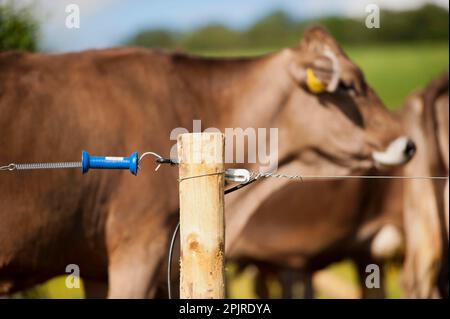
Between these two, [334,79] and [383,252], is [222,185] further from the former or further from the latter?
[383,252]

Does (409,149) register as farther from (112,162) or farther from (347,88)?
(112,162)

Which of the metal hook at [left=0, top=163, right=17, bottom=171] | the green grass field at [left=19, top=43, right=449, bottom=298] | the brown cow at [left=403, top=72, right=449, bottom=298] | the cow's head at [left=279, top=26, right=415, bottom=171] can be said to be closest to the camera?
the metal hook at [left=0, top=163, right=17, bottom=171]

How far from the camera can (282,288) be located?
286 inches

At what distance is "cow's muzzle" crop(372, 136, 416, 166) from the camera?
5234 millimetres

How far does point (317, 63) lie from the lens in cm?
520

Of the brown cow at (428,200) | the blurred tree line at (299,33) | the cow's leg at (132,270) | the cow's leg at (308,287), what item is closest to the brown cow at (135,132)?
the cow's leg at (132,270)

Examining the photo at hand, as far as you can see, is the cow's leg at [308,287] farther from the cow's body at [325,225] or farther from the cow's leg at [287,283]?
the cow's body at [325,225]

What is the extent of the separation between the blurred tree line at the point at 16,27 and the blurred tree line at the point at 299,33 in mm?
5505

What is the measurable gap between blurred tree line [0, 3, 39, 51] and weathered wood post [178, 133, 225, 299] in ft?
11.3

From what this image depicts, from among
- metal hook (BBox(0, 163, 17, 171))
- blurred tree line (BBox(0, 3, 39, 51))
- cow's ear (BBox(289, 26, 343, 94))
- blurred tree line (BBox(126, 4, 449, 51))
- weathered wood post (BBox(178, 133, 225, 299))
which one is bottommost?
weathered wood post (BBox(178, 133, 225, 299))

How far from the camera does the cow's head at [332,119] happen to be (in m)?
5.22

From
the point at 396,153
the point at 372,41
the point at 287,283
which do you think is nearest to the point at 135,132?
the point at 396,153

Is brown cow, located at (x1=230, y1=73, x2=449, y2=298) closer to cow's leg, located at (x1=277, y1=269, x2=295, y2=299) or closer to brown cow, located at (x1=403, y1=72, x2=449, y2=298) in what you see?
brown cow, located at (x1=403, y1=72, x2=449, y2=298)

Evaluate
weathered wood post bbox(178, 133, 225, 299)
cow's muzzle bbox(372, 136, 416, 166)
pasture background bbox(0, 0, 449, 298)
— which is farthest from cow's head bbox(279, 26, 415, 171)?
pasture background bbox(0, 0, 449, 298)
